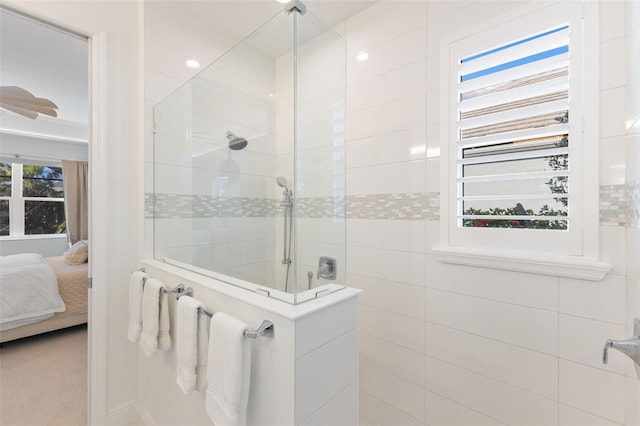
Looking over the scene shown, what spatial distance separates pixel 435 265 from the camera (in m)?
1.50

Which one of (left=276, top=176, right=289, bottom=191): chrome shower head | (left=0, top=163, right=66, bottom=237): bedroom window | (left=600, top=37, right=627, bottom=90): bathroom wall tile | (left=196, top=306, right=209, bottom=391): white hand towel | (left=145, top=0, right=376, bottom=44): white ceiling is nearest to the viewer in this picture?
(left=600, top=37, right=627, bottom=90): bathroom wall tile

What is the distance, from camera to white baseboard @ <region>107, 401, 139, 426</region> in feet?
5.39

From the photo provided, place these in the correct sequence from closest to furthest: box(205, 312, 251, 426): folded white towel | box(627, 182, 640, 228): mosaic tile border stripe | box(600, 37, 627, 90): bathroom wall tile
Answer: box(627, 182, 640, 228): mosaic tile border stripe → box(205, 312, 251, 426): folded white towel → box(600, 37, 627, 90): bathroom wall tile

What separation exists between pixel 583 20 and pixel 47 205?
388 cm

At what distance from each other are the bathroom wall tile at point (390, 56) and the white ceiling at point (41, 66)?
5.41 feet

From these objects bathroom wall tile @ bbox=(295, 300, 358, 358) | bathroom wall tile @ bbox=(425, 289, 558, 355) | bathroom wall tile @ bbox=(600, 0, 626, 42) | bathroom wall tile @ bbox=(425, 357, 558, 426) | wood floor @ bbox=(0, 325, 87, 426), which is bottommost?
wood floor @ bbox=(0, 325, 87, 426)

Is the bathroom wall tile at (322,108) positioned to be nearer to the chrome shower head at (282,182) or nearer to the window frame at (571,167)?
the chrome shower head at (282,182)

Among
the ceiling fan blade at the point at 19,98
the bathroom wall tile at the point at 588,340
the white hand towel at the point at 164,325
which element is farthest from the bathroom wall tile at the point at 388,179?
the ceiling fan blade at the point at 19,98

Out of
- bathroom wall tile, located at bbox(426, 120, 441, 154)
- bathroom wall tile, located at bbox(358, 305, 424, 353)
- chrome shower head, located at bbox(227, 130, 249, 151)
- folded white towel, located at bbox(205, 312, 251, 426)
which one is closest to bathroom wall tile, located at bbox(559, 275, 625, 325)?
bathroom wall tile, located at bbox(358, 305, 424, 353)

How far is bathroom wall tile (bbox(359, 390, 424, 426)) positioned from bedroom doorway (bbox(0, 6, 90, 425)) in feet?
5.92

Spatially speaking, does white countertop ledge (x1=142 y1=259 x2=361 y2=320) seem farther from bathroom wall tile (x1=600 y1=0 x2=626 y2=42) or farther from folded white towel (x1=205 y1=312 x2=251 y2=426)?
bathroom wall tile (x1=600 y1=0 x2=626 y2=42)

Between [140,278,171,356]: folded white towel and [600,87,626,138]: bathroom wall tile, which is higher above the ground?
[600,87,626,138]: bathroom wall tile

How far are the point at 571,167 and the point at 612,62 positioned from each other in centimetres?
40

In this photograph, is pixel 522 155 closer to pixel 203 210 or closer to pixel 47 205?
pixel 203 210
